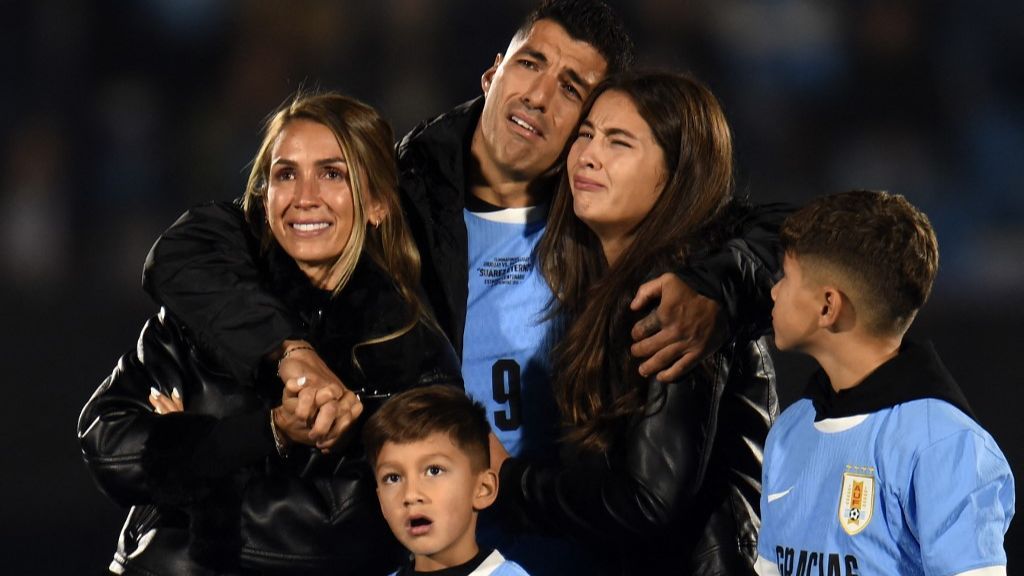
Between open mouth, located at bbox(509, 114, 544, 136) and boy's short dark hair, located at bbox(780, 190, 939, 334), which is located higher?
open mouth, located at bbox(509, 114, 544, 136)

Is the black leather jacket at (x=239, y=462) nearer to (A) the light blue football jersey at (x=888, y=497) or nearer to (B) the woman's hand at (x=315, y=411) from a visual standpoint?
(B) the woman's hand at (x=315, y=411)

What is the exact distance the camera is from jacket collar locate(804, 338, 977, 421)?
5.30ft

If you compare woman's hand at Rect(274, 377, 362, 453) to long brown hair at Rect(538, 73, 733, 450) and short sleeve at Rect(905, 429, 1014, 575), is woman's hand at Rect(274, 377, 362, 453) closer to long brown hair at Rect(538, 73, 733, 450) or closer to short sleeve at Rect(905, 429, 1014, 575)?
long brown hair at Rect(538, 73, 733, 450)

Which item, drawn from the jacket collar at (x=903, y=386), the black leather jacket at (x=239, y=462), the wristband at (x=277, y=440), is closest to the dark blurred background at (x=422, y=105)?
the black leather jacket at (x=239, y=462)

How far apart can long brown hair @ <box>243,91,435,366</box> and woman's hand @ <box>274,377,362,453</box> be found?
0.23 meters

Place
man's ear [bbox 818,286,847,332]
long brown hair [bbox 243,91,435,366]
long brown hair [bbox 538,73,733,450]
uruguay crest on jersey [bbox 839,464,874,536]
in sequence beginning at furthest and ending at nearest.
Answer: long brown hair [bbox 243,91,435,366], long brown hair [bbox 538,73,733,450], man's ear [bbox 818,286,847,332], uruguay crest on jersey [bbox 839,464,874,536]

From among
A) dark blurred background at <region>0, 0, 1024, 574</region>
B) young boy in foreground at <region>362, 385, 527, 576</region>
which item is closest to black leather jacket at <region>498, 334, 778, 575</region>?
young boy in foreground at <region>362, 385, 527, 576</region>

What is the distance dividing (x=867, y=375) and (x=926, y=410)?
11 centimetres

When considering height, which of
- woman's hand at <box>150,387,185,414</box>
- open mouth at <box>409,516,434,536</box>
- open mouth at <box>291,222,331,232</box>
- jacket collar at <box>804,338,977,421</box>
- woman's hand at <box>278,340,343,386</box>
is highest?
open mouth at <box>291,222,331,232</box>

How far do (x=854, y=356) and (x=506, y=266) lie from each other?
31.1 inches

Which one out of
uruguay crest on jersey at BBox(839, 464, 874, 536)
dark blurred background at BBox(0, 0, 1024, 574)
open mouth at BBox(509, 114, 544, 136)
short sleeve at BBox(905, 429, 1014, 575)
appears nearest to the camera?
short sleeve at BBox(905, 429, 1014, 575)

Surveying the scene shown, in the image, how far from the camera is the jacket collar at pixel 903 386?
63.6 inches

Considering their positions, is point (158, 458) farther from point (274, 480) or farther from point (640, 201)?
point (640, 201)

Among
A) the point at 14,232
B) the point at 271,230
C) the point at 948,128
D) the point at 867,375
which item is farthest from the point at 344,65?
the point at 867,375
